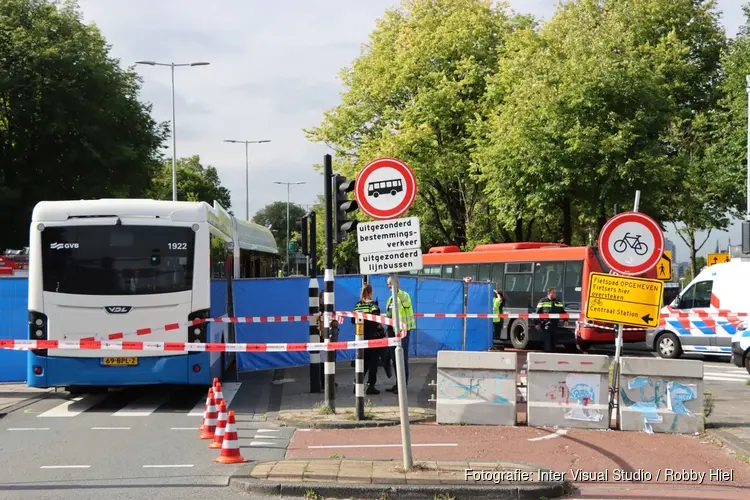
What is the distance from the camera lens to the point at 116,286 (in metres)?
13.2

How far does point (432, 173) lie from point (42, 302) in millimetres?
29030

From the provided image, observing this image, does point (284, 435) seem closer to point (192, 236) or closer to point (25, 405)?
point (192, 236)

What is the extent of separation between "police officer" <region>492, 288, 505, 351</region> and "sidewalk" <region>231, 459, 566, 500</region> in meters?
17.4

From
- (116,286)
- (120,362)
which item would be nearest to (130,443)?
(120,362)

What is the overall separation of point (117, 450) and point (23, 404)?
15.7ft

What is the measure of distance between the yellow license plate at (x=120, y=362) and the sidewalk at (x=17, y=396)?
150 cm

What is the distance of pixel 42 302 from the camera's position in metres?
13.0

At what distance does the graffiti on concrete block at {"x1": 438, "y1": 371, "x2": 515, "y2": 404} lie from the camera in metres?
11.4

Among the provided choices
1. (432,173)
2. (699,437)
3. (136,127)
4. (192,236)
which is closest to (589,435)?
(699,437)

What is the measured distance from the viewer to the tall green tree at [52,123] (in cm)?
3916

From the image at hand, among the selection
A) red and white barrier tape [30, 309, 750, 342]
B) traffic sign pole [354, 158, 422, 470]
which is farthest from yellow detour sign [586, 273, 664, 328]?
traffic sign pole [354, 158, 422, 470]

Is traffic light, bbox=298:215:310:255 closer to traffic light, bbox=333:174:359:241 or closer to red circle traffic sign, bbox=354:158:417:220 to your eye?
traffic light, bbox=333:174:359:241

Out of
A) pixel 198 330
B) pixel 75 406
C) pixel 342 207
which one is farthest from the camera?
pixel 75 406

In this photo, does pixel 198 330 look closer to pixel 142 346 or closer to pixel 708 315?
pixel 142 346
